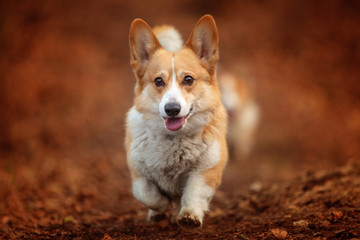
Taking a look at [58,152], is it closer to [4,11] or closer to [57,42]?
[4,11]

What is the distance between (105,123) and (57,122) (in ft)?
4.22

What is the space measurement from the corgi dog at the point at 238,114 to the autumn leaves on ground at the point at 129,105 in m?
0.38

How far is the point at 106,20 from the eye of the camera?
15.2 m

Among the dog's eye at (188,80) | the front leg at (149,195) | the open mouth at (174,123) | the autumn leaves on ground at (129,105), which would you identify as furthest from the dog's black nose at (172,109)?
the autumn leaves on ground at (129,105)

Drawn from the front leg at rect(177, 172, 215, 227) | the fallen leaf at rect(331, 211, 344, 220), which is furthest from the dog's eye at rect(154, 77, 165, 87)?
the fallen leaf at rect(331, 211, 344, 220)

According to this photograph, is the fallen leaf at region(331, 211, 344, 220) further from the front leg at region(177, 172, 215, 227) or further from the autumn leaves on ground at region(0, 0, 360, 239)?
the front leg at region(177, 172, 215, 227)

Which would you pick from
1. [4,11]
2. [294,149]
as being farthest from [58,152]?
[294,149]

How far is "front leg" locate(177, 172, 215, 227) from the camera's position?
3.40 metres

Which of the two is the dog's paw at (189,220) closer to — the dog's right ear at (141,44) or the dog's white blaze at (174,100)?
the dog's white blaze at (174,100)

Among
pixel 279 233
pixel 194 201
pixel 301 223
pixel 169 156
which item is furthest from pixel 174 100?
pixel 301 223

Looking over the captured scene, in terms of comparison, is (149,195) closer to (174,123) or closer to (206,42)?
(174,123)

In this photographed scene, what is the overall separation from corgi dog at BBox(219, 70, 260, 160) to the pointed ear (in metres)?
5.05

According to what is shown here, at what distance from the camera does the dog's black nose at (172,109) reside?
11.2ft

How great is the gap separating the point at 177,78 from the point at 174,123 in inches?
18.7
